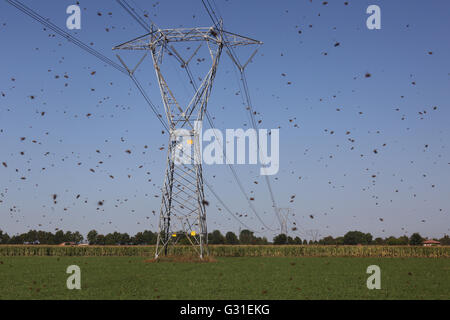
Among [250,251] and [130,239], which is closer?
[250,251]

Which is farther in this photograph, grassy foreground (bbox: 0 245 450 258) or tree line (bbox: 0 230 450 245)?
tree line (bbox: 0 230 450 245)

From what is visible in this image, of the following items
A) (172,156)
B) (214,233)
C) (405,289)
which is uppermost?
(172,156)

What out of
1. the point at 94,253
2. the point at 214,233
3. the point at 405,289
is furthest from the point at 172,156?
the point at 214,233

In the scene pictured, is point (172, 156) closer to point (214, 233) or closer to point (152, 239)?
point (152, 239)

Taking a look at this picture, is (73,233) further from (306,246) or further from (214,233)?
(306,246)

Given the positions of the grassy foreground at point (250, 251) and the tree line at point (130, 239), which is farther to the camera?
the tree line at point (130, 239)

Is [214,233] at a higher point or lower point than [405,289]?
lower
